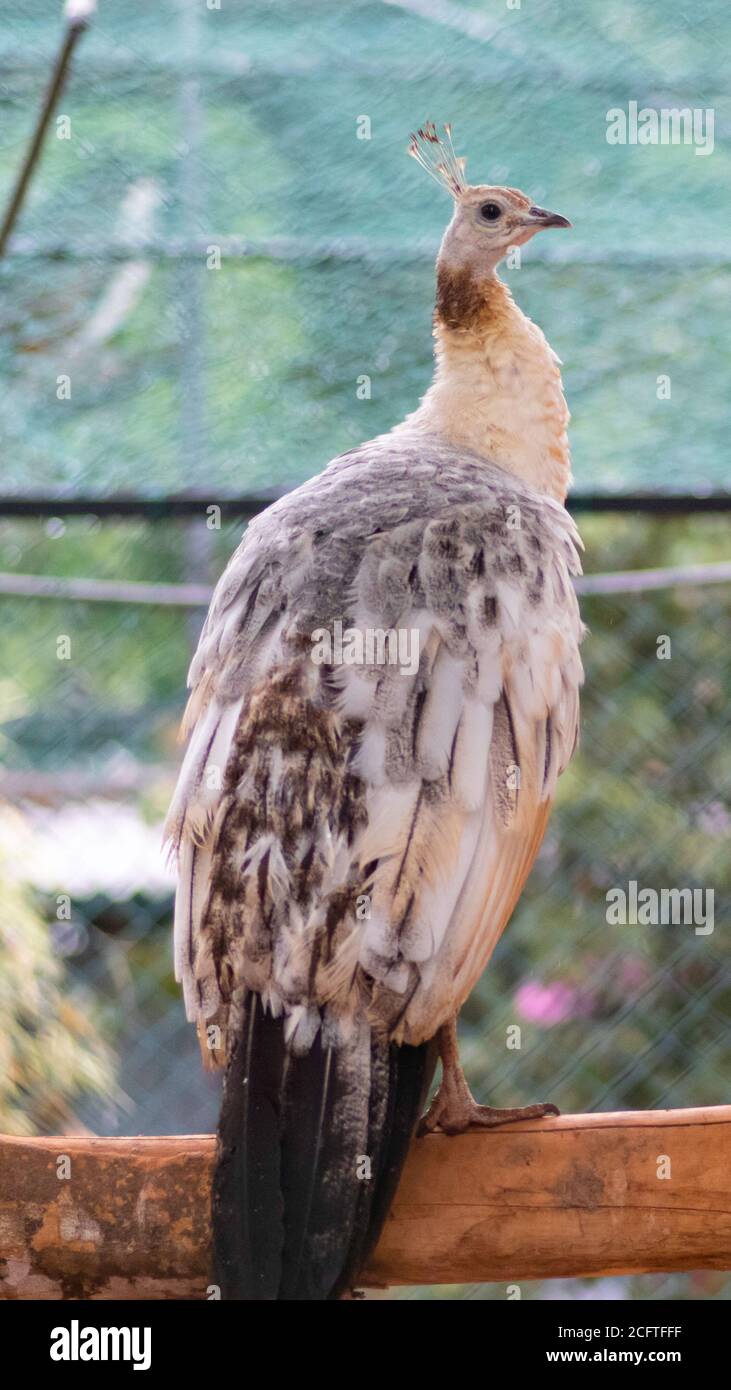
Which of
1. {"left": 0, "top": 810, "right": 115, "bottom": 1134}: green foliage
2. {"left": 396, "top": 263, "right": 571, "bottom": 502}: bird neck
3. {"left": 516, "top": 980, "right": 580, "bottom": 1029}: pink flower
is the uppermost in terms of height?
{"left": 396, "top": 263, "right": 571, "bottom": 502}: bird neck

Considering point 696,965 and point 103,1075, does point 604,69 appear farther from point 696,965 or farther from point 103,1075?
point 103,1075

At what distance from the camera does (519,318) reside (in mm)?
2264

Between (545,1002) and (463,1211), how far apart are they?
1369 millimetres

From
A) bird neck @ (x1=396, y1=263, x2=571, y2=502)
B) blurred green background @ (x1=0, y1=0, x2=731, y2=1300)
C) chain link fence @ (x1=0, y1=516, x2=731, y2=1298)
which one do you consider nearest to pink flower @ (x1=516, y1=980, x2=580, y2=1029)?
chain link fence @ (x1=0, y1=516, x2=731, y2=1298)

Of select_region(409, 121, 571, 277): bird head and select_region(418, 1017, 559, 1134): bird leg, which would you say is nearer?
select_region(418, 1017, 559, 1134): bird leg

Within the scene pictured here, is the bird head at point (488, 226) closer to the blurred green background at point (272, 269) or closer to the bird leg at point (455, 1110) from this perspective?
the blurred green background at point (272, 269)

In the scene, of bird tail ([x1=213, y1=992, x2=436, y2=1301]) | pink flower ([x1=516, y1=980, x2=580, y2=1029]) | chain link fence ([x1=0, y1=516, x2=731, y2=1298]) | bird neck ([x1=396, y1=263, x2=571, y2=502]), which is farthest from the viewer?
pink flower ([x1=516, y1=980, x2=580, y2=1029])

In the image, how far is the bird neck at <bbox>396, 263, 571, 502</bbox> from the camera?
7.14ft

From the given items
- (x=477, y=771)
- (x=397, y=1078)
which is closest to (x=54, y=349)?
(x=477, y=771)

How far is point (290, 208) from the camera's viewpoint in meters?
2.80

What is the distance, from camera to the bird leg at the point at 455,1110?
1.79 metres

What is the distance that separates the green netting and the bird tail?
142cm

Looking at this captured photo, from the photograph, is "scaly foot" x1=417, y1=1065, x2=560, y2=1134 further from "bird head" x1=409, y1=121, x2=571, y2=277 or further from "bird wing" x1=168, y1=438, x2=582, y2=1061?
"bird head" x1=409, y1=121, x2=571, y2=277

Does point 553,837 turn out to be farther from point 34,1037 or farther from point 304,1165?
point 304,1165
